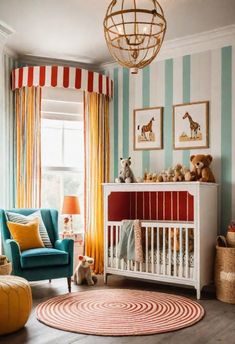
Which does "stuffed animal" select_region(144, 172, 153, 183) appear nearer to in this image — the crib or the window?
the crib

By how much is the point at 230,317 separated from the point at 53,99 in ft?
10.2

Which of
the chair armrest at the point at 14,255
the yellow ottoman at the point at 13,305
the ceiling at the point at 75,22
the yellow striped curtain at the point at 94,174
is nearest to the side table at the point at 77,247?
the yellow striped curtain at the point at 94,174

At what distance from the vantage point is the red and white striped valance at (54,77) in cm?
496

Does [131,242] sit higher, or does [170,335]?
[131,242]

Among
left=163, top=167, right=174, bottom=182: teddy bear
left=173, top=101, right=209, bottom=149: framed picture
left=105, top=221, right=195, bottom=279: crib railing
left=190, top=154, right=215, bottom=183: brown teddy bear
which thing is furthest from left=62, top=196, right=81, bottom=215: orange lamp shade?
left=190, top=154, right=215, bottom=183: brown teddy bear

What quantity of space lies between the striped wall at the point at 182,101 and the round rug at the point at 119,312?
44.9 inches

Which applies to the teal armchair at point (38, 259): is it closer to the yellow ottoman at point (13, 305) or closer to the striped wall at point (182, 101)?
the yellow ottoman at point (13, 305)

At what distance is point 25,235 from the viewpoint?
4.30 m

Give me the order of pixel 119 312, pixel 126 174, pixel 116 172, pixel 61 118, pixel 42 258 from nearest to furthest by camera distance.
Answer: pixel 119 312
pixel 42 258
pixel 126 174
pixel 61 118
pixel 116 172

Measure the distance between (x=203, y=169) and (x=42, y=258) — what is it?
1803mm

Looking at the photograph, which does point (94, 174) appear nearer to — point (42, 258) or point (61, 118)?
point (61, 118)

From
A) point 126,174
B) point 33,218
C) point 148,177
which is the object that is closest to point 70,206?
point 33,218

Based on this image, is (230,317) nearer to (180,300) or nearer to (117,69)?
(180,300)

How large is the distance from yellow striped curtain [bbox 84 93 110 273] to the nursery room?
13mm
